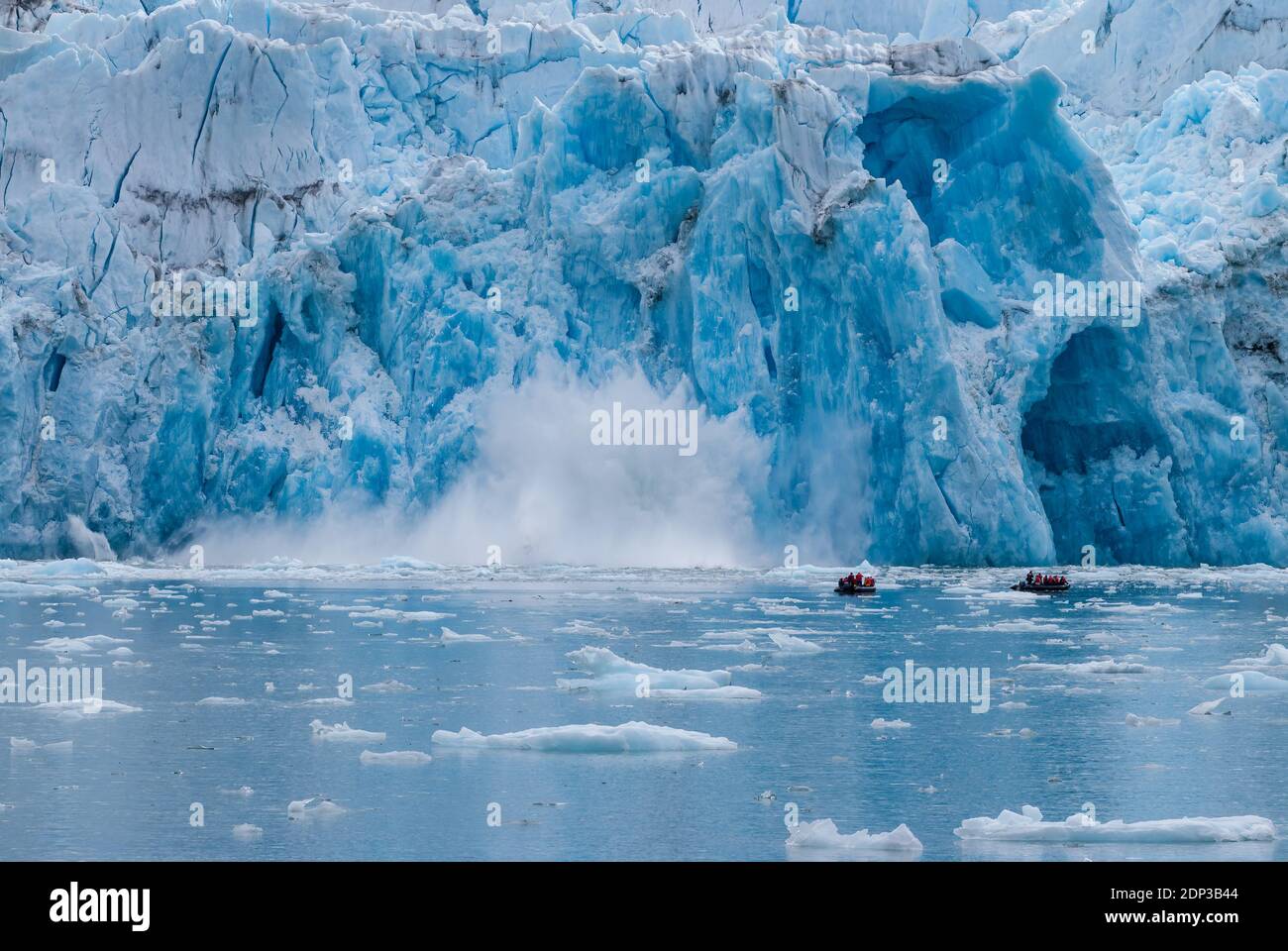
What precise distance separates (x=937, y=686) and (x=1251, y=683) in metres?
2.34

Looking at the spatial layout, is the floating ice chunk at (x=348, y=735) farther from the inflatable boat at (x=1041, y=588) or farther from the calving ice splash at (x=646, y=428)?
the calving ice splash at (x=646, y=428)

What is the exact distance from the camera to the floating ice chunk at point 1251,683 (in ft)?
37.6

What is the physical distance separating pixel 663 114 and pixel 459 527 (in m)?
8.38

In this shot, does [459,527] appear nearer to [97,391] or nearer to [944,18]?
[97,391]

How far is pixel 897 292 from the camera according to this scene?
2538 cm

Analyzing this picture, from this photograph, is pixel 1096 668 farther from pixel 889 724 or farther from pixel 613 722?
pixel 613 722

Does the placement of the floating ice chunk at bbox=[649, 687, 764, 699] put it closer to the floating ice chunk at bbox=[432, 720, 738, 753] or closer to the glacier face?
the floating ice chunk at bbox=[432, 720, 738, 753]

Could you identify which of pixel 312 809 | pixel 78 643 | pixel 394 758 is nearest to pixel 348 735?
pixel 394 758

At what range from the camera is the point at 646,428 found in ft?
88.7

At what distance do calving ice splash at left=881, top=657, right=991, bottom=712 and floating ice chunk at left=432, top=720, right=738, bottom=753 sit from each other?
236cm

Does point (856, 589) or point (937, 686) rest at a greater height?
point (856, 589)

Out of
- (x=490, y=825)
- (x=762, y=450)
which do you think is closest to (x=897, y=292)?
(x=762, y=450)

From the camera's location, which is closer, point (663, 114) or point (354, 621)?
point (354, 621)

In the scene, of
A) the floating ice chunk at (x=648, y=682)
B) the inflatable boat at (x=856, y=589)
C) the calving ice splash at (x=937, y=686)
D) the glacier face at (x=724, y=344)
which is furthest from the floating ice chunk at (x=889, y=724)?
the glacier face at (x=724, y=344)
